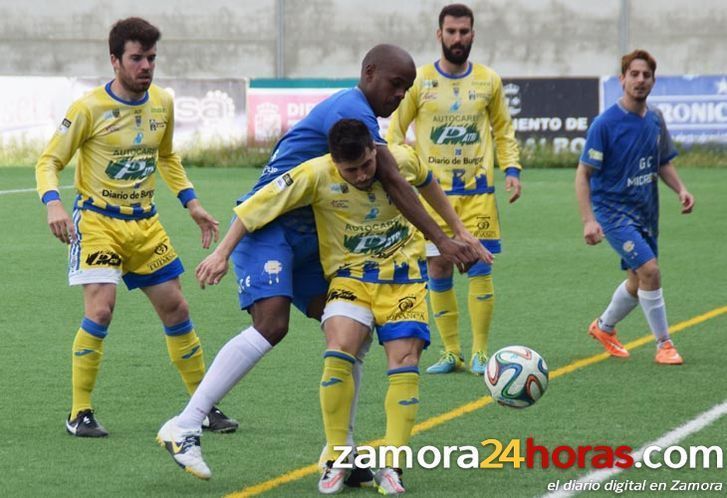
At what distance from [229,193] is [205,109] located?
523 centimetres

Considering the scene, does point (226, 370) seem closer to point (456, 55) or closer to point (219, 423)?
point (219, 423)

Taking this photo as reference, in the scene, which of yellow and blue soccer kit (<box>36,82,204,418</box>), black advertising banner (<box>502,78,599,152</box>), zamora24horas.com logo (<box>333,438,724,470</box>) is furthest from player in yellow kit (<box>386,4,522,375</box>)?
black advertising banner (<box>502,78,599,152</box>)

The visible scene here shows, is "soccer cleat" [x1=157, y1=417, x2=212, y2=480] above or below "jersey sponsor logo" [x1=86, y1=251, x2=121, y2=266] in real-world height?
below

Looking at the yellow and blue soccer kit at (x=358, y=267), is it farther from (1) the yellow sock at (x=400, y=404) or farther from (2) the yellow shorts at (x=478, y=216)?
(2) the yellow shorts at (x=478, y=216)

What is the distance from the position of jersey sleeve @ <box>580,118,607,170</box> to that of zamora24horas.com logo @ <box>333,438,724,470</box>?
2625mm

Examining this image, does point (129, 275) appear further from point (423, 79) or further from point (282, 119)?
point (282, 119)

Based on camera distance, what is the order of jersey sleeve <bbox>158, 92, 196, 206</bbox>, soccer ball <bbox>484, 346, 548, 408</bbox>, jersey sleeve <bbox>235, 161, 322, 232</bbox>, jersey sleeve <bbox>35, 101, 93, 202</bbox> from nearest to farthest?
jersey sleeve <bbox>235, 161, 322, 232</bbox> < soccer ball <bbox>484, 346, 548, 408</bbox> < jersey sleeve <bbox>35, 101, 93, 202</bbox> < jersey sleeve <bbox>158, 92, 196, 206</bbox>

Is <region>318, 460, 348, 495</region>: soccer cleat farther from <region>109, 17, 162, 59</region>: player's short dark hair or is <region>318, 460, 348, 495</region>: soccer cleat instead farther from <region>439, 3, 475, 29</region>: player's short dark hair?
<region>439, 3, 475, 29</region>: player's short dark hair

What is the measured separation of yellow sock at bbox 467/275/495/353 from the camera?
9.00m

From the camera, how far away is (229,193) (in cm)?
2062

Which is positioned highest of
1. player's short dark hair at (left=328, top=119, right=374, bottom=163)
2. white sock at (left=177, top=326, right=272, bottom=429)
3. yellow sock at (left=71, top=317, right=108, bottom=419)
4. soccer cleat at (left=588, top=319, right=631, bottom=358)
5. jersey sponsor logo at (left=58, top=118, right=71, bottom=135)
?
player's short dark hair at (left=328, top=119, right=374, bottom=163)

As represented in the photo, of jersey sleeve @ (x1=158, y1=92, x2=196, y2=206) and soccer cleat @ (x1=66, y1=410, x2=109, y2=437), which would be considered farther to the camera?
jersey sleeve @ (x1=158, y1=92, x2=196, y2=206)

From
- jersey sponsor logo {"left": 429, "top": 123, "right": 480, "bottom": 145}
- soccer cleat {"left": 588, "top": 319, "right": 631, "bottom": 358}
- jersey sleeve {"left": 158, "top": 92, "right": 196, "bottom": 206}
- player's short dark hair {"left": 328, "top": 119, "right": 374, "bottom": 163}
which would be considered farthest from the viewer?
soccer cleat {"left": 588, "top": 319, "right": 631, "bottom": 358}

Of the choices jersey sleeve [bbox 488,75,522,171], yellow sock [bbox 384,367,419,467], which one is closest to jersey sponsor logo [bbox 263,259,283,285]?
yellow sock [bbox 384,367,419,467]
